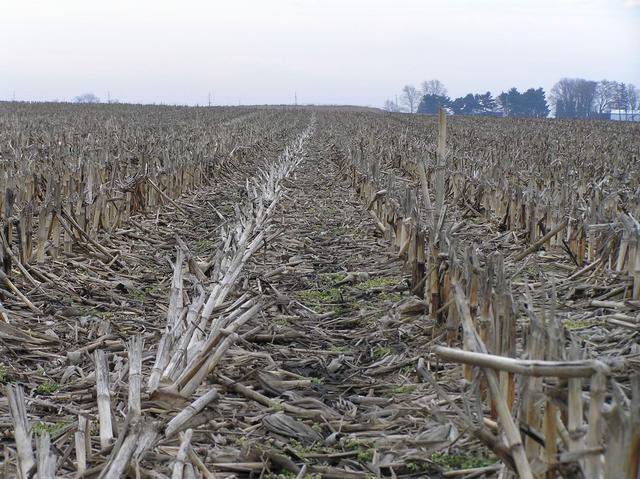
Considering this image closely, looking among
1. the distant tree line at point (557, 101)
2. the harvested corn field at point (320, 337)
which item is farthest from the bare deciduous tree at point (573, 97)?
the harvested corn field at point (320, 337)

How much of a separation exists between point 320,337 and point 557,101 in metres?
128

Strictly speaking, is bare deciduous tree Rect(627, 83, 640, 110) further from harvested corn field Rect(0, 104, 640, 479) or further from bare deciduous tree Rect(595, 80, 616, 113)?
harvested corn field Rect(0, 104, 640, 479)

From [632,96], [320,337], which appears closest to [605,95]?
[632,96]

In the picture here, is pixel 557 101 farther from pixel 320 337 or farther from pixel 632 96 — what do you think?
pixel 320 337

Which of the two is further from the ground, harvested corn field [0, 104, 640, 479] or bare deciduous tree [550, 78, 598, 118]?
bare deciduous tree [550, 78, 598, 118]

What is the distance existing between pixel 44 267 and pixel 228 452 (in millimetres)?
3715

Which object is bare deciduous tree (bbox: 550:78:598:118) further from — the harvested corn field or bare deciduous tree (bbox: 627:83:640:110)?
the harvested corn field

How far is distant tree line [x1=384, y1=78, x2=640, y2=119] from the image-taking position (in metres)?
109

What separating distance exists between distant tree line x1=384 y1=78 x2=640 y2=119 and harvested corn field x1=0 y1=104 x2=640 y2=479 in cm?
9591

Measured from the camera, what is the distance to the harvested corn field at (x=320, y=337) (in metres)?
2.43

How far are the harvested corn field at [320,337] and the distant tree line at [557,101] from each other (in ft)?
315

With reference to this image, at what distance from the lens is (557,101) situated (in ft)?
406

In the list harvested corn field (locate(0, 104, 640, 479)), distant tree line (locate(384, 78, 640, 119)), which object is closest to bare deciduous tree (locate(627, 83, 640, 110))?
distant tree line (locate(384, 78, 640, 119))

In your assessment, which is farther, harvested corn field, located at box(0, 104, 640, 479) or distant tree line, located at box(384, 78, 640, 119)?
distant tree line, located at box(384, 78, 640, 119)
